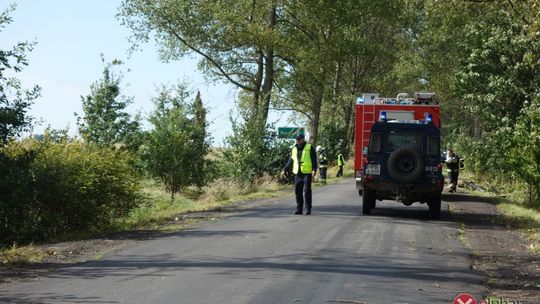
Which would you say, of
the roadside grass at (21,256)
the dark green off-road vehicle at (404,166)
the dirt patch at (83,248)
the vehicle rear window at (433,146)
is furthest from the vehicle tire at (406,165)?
the roadside grass at (21,256)

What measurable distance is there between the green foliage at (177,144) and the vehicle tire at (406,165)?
36.1 feet

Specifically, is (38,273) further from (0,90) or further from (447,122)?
(447,122)

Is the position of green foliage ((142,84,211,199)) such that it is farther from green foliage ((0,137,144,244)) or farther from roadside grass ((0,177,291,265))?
green foliage ((0,137,144,244))

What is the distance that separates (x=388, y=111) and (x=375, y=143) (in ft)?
16.3

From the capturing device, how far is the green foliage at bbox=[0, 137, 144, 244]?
1357 centimetres

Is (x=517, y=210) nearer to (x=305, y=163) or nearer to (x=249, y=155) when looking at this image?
(x=305, y=163)

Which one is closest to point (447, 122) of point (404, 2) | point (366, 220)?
point (404, 2)

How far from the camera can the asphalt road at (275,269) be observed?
828 cm

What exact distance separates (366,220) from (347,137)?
3755cm

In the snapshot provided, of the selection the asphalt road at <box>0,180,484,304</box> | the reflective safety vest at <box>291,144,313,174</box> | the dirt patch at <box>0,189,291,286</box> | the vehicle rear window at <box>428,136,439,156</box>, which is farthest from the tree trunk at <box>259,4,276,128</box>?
the asphalt road at <box>0,180,484,304</box>

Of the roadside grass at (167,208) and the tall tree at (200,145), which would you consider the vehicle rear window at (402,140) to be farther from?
the tall tree at (200,145)

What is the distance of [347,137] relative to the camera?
5428cm

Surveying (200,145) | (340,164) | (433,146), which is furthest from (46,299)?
(340,164)

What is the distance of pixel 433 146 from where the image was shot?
18.5 m
